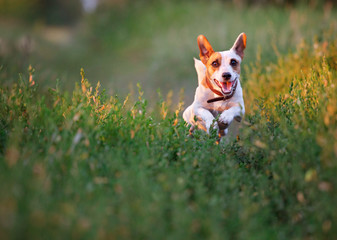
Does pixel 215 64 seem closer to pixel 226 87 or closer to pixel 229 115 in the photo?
pixel 226 87

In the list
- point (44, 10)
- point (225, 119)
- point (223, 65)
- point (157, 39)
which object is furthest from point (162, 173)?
point (44, 10)

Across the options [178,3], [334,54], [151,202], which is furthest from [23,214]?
[178,3]

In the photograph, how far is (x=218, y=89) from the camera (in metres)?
3.35

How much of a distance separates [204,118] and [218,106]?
0.22 metres

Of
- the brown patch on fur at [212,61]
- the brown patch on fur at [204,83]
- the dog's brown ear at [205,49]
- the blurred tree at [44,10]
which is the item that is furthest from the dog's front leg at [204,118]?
the blurred tree at [44,10]

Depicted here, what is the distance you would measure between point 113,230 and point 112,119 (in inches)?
54.5

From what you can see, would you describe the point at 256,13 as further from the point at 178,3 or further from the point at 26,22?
the point at 26,22

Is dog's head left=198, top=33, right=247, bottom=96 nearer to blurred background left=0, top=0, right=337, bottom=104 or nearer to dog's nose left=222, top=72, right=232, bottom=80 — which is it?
dog's nose left=222, top=72, right=232, bottom=80

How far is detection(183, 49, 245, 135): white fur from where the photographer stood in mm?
3221

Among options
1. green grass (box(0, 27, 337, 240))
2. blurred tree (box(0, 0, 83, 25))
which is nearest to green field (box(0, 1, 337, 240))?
green grass (box(0, 27, 337, 240))

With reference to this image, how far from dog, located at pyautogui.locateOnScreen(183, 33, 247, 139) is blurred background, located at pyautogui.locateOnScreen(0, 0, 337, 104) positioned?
2.24 m

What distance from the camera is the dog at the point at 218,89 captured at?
3221 mm

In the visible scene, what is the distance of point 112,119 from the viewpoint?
2975 millimetres

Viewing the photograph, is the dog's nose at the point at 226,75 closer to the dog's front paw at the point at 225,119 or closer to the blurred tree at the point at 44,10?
the dog's front paw at the point at 225,119
